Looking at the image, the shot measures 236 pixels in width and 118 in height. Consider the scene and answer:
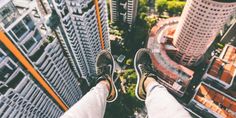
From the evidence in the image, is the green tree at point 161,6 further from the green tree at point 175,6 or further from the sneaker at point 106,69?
the sneaker at point 106,69

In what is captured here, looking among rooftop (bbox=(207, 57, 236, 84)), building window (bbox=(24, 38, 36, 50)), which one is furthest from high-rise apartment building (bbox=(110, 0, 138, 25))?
building window (bbox=(24, 38, 36, 50))

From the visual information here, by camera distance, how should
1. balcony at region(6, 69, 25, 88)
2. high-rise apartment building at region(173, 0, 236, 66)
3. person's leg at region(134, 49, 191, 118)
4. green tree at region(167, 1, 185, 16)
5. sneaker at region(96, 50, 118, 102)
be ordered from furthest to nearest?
green tree at region(167, 1, 185, 16), high-rise apartment building at region(173, 0, 236, 66), sneaker at region(96, 50, 118, 102), balcony at region(6, 69, 25, 88), person's leg at region(134, 49, 191, 118)

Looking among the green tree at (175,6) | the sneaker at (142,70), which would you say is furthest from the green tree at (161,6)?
A: the sneaker at (142,70)

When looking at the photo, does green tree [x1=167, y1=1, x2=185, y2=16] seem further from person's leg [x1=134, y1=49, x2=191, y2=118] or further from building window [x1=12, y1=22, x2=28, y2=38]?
building window [x1=12, y1=22, x2=28, y2=38]

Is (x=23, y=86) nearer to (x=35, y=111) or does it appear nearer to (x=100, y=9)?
(x=35, y=111)

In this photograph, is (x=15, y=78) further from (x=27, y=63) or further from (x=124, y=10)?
(x=124, y=10)

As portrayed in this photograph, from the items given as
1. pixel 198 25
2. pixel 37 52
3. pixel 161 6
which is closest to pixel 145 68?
pixel 198 25
